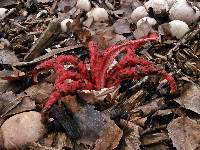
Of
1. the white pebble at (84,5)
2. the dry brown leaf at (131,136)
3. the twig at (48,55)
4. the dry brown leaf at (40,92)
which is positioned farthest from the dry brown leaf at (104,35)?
the dry brown leaf at (131,136)

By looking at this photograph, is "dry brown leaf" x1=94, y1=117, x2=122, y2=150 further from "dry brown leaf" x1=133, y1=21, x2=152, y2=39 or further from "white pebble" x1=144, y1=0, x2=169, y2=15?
"white pebble" x1=144, y1=0, x2=169, y2=15

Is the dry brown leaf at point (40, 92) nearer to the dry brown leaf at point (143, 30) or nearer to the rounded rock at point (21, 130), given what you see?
the rounded rock at point (21, 130)

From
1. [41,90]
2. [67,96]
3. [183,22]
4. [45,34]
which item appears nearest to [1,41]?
[45,34]

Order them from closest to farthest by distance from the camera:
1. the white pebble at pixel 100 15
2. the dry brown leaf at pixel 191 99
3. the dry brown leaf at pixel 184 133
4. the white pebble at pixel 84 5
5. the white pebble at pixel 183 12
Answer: the dry brown leaf at pixel 184 133
the dry brown leaf at pixel 191 99
the white pebble at pixel 183 12
the white pebble at pixel 100 15
the white pebble at pixel 84 5

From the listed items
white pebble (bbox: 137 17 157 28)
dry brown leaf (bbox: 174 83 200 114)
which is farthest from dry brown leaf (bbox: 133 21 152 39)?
dry brown leaf (bbox: 174 83 200 114)

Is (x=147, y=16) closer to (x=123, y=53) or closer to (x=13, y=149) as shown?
(x=123, y=53)

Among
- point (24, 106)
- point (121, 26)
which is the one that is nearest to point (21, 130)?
point (24, 106)
